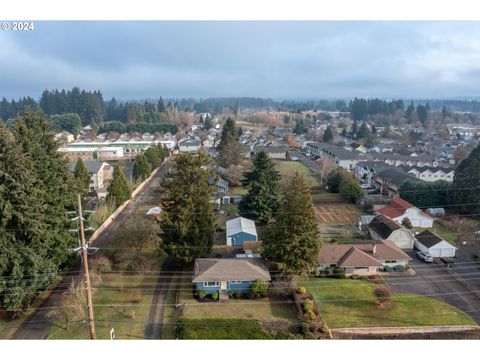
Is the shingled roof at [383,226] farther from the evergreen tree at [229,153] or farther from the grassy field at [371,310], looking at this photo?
the evergreen tree at [229,153]

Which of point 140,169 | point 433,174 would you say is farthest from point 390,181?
point 140,169

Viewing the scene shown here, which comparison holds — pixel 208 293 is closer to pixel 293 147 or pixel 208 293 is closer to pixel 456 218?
pixel 456 218

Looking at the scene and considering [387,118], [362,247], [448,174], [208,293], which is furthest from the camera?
[387,118]

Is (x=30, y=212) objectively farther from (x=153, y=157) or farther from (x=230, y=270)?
(x=153, y=157)

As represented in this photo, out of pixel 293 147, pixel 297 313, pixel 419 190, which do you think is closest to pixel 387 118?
pixel 293 147

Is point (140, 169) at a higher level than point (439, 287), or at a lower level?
higher

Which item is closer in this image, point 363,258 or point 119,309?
point 119,309
